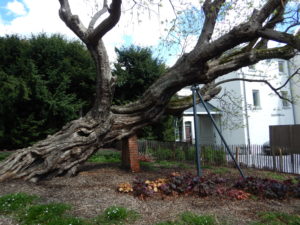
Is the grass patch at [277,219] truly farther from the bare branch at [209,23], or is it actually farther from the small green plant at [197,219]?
the bare branch at [209,23]

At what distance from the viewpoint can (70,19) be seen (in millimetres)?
7441

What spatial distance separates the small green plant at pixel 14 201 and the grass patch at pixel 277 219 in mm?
4244

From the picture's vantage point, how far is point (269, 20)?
330 inches

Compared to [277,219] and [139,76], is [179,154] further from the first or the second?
[277,219]

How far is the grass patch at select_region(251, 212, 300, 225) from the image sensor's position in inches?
183

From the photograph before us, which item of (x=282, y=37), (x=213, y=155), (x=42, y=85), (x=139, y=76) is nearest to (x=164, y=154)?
(x=213, y=155)

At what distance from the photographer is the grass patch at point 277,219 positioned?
15.3 feet

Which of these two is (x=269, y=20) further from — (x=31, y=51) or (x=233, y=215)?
(x=31, y=51)

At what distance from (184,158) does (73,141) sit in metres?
7.36

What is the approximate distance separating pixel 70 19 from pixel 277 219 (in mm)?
6891

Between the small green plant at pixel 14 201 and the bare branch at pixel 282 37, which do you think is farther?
the bare branch at pixel 282 37

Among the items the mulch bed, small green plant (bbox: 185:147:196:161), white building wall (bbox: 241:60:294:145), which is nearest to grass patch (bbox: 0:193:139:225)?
the mulch bed

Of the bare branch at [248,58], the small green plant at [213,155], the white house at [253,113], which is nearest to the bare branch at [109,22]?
the bare branch at [248,58]

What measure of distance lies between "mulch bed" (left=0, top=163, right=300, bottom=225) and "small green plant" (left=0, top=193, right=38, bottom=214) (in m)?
0.28
